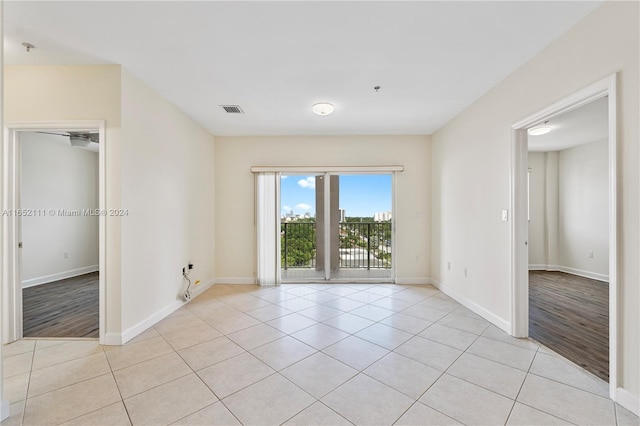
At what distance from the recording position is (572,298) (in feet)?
12.3

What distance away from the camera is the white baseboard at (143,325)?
8.07ft

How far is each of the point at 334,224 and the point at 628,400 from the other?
3666 mm

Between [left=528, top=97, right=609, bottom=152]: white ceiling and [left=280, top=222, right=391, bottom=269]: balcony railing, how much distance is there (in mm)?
2946

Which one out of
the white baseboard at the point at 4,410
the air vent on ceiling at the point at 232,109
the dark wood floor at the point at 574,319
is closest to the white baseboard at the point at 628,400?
the dark wood floor at the point at 574,319

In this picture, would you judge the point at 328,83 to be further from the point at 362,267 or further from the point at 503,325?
the point at 362,267

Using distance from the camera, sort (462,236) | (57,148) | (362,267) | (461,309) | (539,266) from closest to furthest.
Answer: (461,309), (462,236), (57,148), (362,267), (539,266)

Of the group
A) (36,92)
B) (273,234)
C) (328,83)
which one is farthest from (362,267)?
(36,92)

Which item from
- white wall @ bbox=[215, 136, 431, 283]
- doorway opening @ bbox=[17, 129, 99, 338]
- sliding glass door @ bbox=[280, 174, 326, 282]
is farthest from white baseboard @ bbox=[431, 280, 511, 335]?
doorway opening @ bbox=[17, 129, 99, 338]

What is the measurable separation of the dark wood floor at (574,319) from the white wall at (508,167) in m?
0.45

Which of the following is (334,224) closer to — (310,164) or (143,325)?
(310,164)

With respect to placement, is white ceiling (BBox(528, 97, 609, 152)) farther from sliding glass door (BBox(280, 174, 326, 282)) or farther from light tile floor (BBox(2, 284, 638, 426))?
sliding glass door (BBox(280, 174, 326, 282))

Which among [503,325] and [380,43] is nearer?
[380,43]

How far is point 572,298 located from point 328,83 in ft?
14.5

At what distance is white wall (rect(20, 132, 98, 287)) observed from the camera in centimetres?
440
